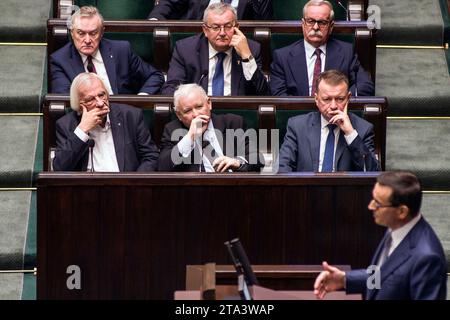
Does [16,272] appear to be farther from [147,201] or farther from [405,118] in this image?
[405,118]

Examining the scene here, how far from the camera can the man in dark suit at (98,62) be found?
3053 mm

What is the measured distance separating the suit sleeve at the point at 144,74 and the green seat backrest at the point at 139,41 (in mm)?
70

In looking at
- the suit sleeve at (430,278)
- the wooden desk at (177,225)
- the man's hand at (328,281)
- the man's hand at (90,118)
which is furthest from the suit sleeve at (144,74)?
the suit sleeve at (430,278)

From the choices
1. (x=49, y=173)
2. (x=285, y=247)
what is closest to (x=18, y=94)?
(x=49, y=173)

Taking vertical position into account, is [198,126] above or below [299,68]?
below

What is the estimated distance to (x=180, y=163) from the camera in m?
2.73

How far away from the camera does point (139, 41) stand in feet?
10.6

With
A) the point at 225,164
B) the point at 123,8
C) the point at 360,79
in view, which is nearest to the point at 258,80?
the point at 360,79

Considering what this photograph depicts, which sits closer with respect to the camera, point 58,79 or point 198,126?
point 198,126

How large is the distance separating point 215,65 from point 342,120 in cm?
44

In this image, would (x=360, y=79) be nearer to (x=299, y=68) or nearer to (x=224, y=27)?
(x=299, y=68)

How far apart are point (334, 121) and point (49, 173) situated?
25.5 inches

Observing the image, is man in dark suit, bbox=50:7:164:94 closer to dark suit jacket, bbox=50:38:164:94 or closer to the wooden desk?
dark suit jacket, bbox=50:38:164:94
